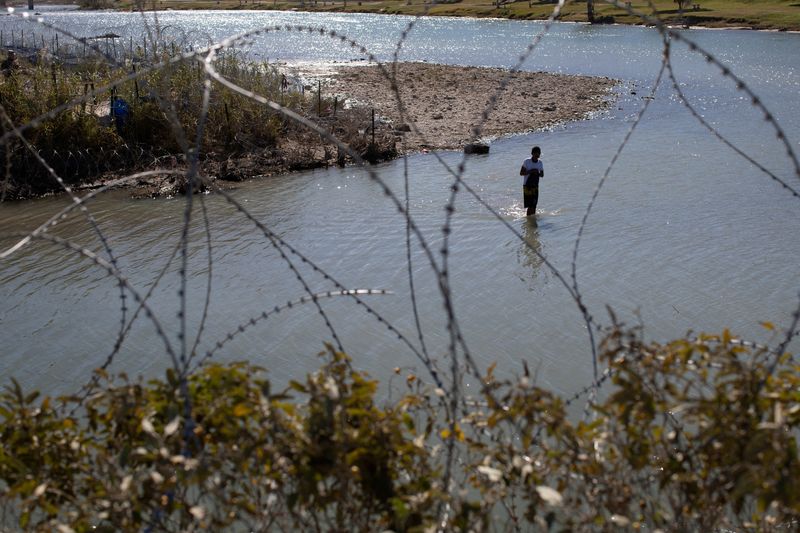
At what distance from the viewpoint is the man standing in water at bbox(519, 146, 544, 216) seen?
1502 centimetres

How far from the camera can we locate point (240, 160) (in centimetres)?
1895

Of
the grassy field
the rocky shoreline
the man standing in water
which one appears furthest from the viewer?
the grassy field

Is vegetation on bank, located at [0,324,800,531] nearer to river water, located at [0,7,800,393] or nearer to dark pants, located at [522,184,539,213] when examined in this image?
river water, located at [0,7,800,393]

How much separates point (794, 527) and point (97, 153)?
15.8 meters

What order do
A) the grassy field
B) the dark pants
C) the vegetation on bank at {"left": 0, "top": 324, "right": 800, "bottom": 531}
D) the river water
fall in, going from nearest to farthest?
the vegetation on bank at {"left": 0, "top": 324, "right": 800, "bottom": 531} → the river water → the dark pants → the grassy field

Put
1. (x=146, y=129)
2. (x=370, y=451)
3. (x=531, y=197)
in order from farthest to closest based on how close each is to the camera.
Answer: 1. (x=146, y=129)
2. (x=531, y=197)
3. (x=370, y=451)

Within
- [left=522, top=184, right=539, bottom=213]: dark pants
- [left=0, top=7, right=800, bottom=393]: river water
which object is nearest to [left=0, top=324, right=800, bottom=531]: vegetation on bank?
[left=0, top=7, right=800, bottom=393]: river water

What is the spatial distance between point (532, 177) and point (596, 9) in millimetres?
59815

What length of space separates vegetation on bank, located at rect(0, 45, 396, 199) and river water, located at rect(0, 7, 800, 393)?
0.66m

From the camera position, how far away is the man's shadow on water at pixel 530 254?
41.5 feet

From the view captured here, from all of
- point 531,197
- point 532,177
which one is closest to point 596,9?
point 531,197

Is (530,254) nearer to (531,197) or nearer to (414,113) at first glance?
(531,197)

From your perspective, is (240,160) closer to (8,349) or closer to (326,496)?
(8,349)

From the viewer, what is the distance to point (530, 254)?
13656 millimetres
